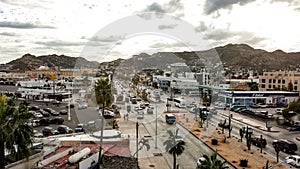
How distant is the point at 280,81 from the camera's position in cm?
5122

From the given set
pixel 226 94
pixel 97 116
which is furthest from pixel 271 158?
pixel 226 94

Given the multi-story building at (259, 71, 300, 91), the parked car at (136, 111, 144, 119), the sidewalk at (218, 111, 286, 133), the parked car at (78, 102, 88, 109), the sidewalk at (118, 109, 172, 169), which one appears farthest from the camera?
the multi-story building at (259, 71, 300, 91)

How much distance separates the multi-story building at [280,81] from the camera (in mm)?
48531

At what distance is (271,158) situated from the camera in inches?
716

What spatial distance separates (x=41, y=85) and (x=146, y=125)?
108 ft

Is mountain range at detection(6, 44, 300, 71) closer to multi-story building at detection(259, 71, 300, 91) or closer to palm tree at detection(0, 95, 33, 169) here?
multi-story building at detection(259, 71, 300, 91)

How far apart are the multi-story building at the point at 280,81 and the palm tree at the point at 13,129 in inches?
1783

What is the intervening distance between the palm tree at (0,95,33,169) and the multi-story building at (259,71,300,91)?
45.3 m

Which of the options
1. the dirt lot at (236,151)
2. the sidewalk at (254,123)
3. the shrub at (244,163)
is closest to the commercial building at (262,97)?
the sidewalk at (254,123)

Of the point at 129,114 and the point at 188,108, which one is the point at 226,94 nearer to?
the point at 188,108

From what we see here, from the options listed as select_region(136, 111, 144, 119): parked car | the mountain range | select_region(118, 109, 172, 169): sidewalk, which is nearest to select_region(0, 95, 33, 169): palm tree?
select_region(118, 109, 172, 169): sidewalk

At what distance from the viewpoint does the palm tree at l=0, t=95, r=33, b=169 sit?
1037 centimetres

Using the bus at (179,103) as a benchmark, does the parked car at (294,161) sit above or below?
below

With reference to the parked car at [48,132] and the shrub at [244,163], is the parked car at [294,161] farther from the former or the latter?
the parked car at [48,132]
